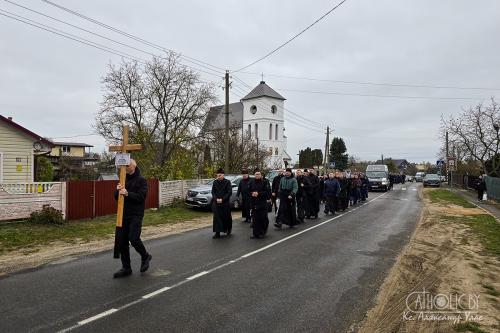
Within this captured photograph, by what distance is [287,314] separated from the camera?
17.2ft

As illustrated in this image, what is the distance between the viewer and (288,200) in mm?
13445

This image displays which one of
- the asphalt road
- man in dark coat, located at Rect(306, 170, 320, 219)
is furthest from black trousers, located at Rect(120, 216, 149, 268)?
man in dark coat, located at Rect(306, 170, 320, 219)

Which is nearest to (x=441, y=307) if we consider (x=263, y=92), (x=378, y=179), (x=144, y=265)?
(x=144, y=265)

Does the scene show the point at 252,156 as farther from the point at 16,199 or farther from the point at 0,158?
the point at 16,199

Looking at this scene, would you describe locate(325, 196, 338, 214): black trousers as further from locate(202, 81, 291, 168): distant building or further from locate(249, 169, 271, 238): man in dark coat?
locate(202, 81, 291, 168): distant building

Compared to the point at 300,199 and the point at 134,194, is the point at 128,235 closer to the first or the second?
the point at 134,194

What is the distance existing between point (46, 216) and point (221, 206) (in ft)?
17.4

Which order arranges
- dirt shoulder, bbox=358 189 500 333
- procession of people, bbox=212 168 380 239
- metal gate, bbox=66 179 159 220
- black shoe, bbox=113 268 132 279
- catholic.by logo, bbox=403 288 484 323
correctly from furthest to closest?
metal gate, bbox=66 179 159 220, procession of people, bbox=212 168 380 239, black shoe, bbox=113 268 132 279, catholic.by logo, bbox=403 288 484 323, dirt shoulder, bbox=358 189 500 333

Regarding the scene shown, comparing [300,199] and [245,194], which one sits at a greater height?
[245,194]

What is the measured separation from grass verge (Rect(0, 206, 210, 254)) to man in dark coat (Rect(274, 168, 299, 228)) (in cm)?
394

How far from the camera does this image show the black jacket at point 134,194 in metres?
6.98

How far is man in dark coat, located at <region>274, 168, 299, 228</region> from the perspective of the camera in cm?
1338

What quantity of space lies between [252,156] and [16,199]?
22852mm

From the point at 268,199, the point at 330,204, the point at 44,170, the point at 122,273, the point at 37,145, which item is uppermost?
the point at 37,145
